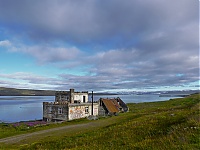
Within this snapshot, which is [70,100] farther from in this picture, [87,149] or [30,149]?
[87,149]

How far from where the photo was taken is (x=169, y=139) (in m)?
9.14

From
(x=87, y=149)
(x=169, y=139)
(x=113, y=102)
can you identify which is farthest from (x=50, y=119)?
(x=169, y=139)

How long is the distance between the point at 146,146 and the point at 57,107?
41.3m

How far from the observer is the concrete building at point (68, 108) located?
4682cm

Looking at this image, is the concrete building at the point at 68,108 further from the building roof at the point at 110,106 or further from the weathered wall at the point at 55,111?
the building roof at the point at 110,106

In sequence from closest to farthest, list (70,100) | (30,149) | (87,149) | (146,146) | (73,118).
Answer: (146,146)
(87,149)
(30,149)
(73,118)
(70,100)

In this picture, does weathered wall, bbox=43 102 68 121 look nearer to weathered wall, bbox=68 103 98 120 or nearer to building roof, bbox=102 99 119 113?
weathered wall, bbox=68 103 98 120

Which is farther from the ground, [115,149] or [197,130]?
[197,130]

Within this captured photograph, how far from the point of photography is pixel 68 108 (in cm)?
4619

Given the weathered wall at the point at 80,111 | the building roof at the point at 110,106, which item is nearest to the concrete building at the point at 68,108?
the weathered wall at the point at 80,111

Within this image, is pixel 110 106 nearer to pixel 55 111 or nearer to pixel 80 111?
pixel 80 111

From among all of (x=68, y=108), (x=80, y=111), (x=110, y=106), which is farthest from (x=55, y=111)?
(x=110, y=106)

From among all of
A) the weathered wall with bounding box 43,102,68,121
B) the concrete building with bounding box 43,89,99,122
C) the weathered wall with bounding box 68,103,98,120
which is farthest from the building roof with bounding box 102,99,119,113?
the weathered wall with bounding box 43,102,68,121

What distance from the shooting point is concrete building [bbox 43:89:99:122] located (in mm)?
46819
